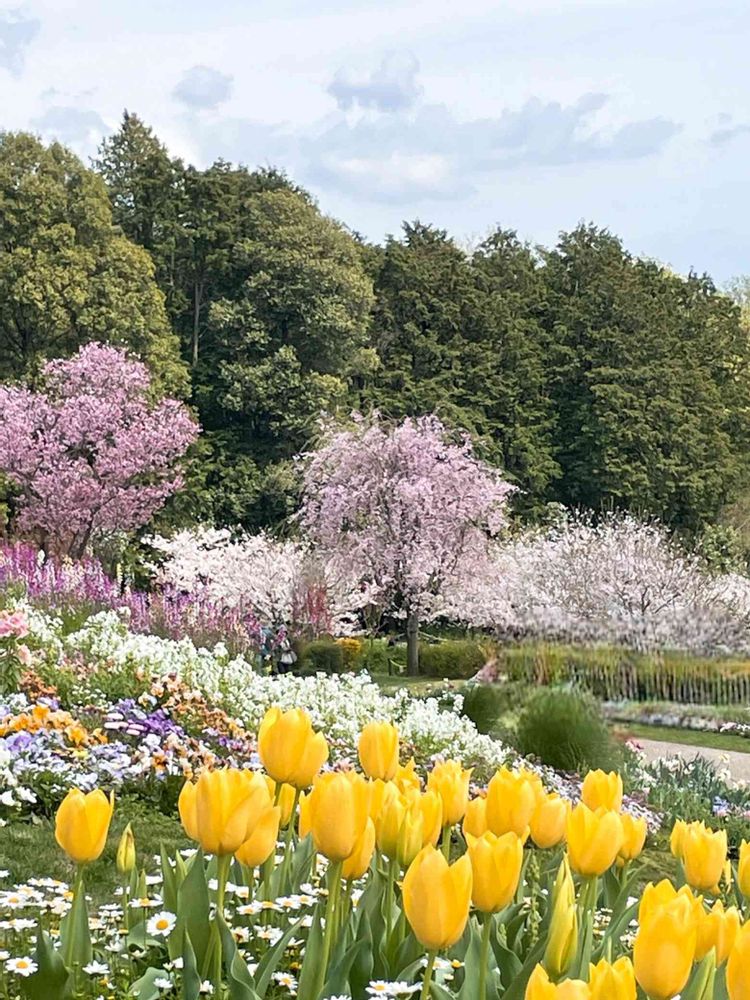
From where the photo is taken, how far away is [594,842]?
1.68 meters

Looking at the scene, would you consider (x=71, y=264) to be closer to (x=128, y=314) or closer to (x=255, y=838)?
(x=128, y=314)

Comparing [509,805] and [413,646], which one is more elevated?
[509,805]

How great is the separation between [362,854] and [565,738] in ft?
22.6

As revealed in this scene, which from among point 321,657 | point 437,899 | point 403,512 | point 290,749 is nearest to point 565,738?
point 290,749

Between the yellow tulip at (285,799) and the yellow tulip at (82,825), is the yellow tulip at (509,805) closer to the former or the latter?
the yellow tulip at (285,799)

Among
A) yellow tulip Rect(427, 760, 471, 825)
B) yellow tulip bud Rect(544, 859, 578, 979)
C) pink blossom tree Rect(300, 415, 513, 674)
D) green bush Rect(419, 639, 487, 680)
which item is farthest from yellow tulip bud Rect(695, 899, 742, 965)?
green bush Rect(419, 639, 487, 680)

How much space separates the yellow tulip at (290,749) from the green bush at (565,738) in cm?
656

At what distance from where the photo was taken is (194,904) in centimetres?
171

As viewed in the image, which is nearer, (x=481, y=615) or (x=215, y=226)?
(x=481, y=615)

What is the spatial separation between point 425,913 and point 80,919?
28.0 inches

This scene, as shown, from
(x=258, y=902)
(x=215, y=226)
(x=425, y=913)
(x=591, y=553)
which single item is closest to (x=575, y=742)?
(x=258, y=902)

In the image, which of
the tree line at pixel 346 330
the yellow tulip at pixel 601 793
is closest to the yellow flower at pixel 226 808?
the yellow tulip at pixel 601 793

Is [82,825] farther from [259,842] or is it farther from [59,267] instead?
[59,267]

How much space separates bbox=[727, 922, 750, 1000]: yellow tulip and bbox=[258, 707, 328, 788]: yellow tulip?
785 mm
